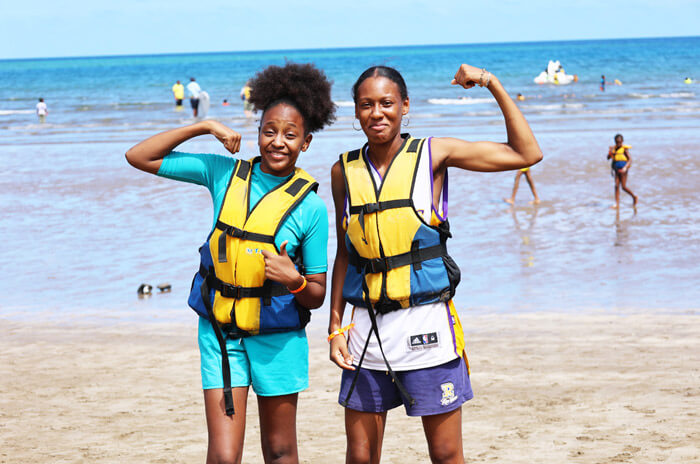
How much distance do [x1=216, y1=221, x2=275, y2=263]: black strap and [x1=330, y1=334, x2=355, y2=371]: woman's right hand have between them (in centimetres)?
50

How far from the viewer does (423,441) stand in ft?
17.8

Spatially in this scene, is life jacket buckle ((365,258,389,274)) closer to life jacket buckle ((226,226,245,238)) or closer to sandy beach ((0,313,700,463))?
life jacket buckle ((226,226,245,238))

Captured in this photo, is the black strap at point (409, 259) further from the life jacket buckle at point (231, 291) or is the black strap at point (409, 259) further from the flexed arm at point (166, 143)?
the flexed arm at point (166, 143)

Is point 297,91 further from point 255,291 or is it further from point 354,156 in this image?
point 255,291

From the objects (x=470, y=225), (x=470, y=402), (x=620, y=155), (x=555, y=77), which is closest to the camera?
(x=470, y=402)

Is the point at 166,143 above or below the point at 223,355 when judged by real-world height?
above

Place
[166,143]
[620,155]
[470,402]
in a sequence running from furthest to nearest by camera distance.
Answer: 1. [620,155]
2. [470,402]
3. [166,143]

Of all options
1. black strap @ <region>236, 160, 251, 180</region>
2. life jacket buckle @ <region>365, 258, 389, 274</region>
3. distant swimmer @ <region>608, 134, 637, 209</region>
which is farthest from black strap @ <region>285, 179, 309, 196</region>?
distant swimmer @ <region>608, 134, 637, 209</region>

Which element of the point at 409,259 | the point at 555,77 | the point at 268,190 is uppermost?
the point at 555,77

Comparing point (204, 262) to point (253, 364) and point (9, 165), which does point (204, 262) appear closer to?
point (253, 364)

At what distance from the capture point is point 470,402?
605 centimetres

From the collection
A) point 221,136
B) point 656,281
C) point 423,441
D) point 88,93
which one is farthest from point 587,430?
point 88,93

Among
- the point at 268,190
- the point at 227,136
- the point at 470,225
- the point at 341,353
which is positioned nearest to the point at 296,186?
the point at 268,190

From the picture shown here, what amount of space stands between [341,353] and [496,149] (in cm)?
108
